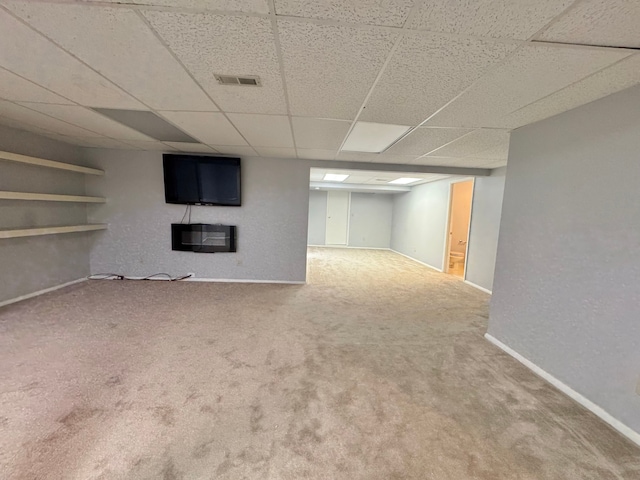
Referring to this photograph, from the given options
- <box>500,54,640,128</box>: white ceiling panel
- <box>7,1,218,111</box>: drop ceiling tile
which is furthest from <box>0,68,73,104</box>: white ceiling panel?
<box>500,54,640,128</box>: white ceiling panel

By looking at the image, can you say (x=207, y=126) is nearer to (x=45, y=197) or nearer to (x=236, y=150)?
(x=236, y=150)

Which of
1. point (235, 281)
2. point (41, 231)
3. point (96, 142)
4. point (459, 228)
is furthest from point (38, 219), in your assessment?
point (459, 228)

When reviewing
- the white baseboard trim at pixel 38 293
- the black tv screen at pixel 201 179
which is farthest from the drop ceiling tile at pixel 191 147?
the white baseboard trim at pixel 38 293

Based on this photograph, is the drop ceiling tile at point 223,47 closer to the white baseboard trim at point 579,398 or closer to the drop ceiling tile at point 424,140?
the drop ceiling tile at point 424,140

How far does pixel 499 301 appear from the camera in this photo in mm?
2756

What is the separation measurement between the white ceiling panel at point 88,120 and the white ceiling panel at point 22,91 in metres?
0.14

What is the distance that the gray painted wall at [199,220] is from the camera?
4488 millimetres

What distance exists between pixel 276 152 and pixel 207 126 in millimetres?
1335

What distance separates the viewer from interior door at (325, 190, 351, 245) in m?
9.91

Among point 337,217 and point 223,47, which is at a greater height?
point 223,47

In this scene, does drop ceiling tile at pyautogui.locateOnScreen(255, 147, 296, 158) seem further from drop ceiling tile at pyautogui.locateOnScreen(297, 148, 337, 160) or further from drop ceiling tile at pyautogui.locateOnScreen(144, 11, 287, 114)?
drop ceiling tile at pyautogui.locateOnScreen(144, 11, 287, 114)

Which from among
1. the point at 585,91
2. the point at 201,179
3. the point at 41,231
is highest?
the point at 585,91

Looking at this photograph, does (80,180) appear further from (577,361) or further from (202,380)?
(577,361)

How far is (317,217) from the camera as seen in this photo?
995 cm
